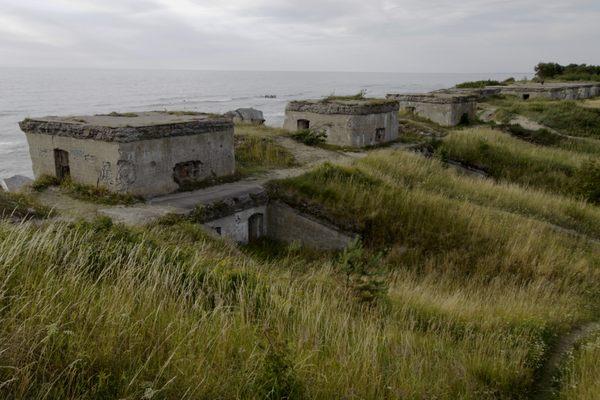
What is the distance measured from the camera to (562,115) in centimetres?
2616

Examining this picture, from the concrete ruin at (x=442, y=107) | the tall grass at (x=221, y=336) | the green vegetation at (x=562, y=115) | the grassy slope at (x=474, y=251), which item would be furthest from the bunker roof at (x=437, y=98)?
the tall grass at (x=221, y=336)

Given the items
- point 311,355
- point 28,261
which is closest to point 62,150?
point 28,261

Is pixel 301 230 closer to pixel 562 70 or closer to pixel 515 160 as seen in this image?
pixel 515 160

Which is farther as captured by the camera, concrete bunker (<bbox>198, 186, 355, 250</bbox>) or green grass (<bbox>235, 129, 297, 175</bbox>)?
green grass (<bbox>235, 129, 297, 175</bbox>)

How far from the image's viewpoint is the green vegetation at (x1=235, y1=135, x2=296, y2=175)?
13953 millimetres

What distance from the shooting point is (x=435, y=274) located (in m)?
9.31

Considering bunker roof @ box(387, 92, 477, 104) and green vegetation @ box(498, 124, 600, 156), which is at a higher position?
bunker roof @ box(387, 92, 477, 104)

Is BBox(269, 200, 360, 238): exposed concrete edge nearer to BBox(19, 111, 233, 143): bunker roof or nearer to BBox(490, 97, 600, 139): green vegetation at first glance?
BBox(19, 111, 233, 143): bunker roof

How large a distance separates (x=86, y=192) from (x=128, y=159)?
4.14 ft

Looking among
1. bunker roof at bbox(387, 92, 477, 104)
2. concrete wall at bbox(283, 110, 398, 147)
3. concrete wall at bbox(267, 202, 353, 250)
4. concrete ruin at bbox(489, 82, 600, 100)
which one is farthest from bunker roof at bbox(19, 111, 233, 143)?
concrete ruin at bbox(489, 82, 600, 100)

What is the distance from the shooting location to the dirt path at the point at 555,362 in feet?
15.3

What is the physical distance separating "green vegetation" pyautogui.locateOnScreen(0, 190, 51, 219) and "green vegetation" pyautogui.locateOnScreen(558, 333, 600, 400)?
801 centimetres

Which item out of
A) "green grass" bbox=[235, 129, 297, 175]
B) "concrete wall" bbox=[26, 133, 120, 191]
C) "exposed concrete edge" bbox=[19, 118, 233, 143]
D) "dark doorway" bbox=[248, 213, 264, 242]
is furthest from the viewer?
"green grass" bbox=[235, 129, 297, 175]

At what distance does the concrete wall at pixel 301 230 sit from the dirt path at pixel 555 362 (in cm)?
527
